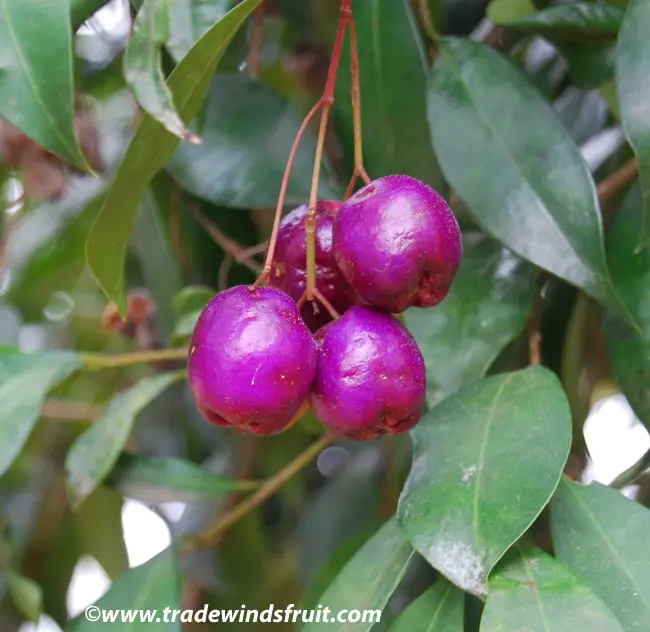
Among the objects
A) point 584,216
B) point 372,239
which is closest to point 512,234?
point 584,216

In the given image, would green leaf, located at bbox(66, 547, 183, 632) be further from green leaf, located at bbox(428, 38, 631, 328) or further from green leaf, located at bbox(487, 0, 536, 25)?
green leaf, located at bbox(487, 0, 536, 25)

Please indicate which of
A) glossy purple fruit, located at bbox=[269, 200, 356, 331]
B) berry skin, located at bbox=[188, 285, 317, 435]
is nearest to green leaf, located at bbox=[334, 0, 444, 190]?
glossy purple fruit, located at bbox=[269, 200, 356, 331]

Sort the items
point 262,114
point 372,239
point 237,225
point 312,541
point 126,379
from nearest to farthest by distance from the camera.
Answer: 1. point 372,239
2. point 262,114
3. point 237,225
4. point 312,541
5. point 126,379

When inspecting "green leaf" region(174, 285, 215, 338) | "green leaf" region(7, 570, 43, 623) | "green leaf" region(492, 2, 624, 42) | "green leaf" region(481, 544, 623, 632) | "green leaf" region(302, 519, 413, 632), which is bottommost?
"green leaf" region(7, 570, 43, 623)

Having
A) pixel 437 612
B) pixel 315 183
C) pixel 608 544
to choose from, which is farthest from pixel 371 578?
pixel 315 183

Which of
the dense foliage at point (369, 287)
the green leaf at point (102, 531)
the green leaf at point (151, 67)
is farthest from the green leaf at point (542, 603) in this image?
the green leaf at point (102, 531)

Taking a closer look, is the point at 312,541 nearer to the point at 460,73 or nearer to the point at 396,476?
the point at 396,476
